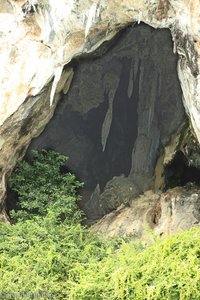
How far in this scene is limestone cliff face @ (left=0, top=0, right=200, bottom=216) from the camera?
855cm

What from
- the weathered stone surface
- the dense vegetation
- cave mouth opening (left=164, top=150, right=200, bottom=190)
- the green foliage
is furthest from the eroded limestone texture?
the dense vegetation

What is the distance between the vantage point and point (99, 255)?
8.32 m

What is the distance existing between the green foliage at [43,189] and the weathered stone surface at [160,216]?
0.81m

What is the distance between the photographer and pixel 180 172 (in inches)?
436

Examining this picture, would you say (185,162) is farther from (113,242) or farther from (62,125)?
(62,125)

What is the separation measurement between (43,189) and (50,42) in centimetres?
280

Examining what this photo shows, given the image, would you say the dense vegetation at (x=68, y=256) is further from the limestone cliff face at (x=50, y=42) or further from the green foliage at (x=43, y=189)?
the limestone cliff face at (x=50, y=42)

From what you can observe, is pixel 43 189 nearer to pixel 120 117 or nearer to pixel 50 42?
pixel 50 42

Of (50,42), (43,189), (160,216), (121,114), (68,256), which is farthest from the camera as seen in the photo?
(121,114)

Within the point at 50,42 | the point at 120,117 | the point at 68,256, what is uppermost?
the point at 120,117

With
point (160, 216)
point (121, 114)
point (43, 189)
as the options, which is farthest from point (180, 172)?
point (121, 114)

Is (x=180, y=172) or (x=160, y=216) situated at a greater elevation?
(x=180, y=172)

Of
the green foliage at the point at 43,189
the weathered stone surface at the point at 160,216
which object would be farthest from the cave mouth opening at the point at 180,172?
the green foliage at the point at 43,189

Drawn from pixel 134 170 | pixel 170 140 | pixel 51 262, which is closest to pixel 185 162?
pixel 170 140
